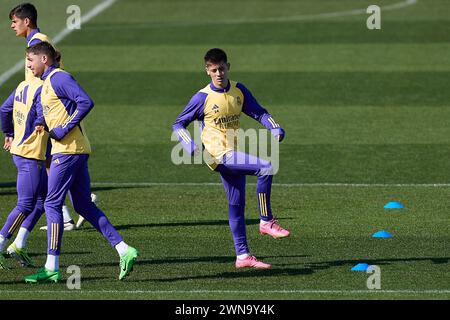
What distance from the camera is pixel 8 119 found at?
1291cm

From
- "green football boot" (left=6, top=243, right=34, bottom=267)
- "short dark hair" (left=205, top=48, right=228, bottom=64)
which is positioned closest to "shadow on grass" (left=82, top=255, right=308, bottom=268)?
"green football boot" (left=6, top=243, right=34, bottom=267)

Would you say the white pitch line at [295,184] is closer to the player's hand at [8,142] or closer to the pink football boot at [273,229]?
the pink football boot at [273,229]

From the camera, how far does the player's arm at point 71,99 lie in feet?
37.9

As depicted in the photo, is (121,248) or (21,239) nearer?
(121,248)

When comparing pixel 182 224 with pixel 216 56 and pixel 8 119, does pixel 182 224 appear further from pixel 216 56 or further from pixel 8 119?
pixel 216 56

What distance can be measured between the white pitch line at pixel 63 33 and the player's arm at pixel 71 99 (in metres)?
15.7

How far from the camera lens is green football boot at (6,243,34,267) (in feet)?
41.2

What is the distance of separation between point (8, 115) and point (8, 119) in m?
0.06

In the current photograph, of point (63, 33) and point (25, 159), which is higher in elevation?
point (63, 33)

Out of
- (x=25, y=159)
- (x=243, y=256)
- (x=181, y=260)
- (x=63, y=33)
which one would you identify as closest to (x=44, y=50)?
(x=25, y=159)

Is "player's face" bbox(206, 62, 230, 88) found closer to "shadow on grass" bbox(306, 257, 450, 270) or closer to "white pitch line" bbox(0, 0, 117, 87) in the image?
"shadow on grass" bbox(306, 257, 450, 270)

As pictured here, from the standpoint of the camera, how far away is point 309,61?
29.2 meters

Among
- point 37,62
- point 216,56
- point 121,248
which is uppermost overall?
point 216,56

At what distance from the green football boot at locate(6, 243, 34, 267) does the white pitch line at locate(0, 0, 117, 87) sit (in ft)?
48.9
